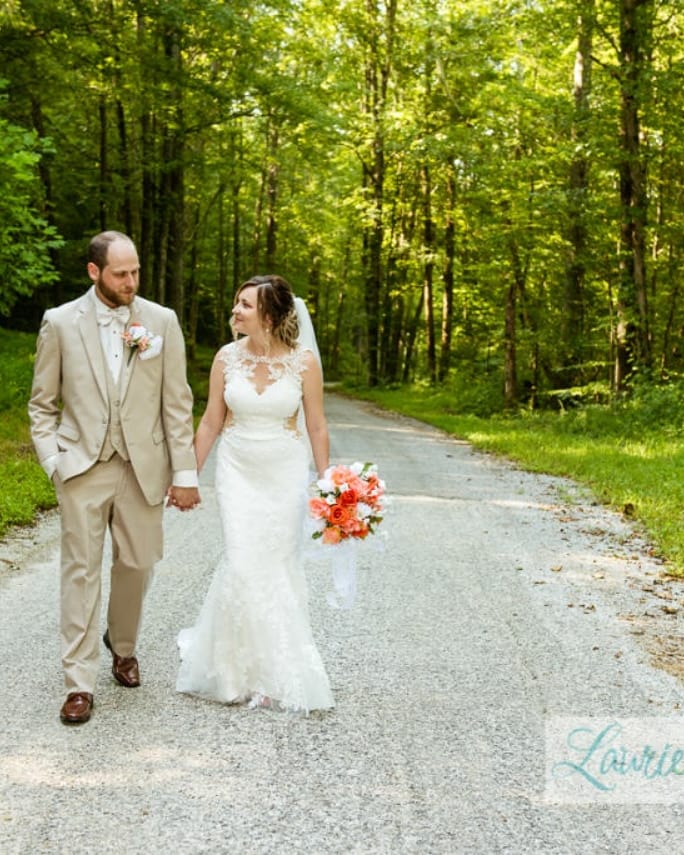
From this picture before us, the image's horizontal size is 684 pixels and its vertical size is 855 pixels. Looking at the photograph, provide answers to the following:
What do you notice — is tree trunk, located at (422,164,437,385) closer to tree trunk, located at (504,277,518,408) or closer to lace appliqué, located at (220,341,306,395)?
Result: tree trunk, located at (504,277,518,408)

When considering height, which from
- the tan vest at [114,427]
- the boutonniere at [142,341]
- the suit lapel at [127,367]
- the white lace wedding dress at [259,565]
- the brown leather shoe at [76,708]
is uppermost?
the boutonniere at [142,341]

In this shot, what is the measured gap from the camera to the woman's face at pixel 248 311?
4.81 m

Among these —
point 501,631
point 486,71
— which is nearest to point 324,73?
point 486,71

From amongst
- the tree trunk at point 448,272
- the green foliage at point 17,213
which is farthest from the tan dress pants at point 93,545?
the tree trunk at point 448,272

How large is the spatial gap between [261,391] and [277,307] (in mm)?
452

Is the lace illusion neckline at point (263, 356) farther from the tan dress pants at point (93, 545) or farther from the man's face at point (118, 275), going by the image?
the tan dress pants at point (93, 545)

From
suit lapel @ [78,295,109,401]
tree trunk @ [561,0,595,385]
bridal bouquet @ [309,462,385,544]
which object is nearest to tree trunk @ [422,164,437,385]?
tree trunk @ [561,0,595,385]

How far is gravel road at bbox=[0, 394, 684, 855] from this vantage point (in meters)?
3.32

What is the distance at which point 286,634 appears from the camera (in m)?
4.67

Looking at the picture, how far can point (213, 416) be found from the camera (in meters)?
4.91

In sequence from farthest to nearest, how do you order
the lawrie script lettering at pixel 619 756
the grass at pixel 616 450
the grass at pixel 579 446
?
the grass at pixel 616 450, the grass at pixel 579 446, the lawrie script lettering at pixel 619 756

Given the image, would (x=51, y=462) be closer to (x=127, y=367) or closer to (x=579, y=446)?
(x=127, y=367)

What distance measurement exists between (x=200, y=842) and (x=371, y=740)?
117 centimetres

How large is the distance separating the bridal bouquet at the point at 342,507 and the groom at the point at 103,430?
2.16ft
